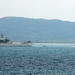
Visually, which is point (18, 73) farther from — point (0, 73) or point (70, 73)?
point (70, 73)

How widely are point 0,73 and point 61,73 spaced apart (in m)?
9.50

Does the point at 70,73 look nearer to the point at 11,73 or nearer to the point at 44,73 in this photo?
the point at 44,73

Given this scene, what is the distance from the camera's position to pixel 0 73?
189 ft

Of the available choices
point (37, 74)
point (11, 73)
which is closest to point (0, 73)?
point (11, 73)

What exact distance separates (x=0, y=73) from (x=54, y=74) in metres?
8.28

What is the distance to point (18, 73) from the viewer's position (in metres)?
58.1

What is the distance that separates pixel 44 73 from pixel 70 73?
403 centimetres

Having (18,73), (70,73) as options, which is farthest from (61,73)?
(18,73)

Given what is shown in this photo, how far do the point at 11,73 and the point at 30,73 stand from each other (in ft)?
9.67

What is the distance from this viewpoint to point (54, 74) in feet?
188

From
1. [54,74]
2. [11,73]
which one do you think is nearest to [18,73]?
[11,73]

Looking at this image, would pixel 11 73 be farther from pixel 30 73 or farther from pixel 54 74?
pixel 54 74

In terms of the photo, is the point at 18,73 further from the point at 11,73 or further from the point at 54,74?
the point at 54,74

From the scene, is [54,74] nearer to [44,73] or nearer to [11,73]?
[44,73]
